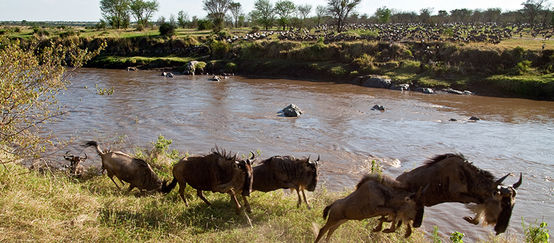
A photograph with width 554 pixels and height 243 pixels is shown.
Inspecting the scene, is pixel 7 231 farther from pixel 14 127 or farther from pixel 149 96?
pixel 149 96

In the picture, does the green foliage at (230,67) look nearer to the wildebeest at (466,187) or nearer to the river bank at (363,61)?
the river bank at (363,61)

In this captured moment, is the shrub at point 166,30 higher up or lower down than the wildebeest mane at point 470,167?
higher up

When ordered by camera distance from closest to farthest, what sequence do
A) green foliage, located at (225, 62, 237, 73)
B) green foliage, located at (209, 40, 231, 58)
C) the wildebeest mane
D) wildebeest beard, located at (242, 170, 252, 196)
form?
the wildebeest mane, wildebeest beard, located at (242, 170, 252, 196), green foliage, located at (225, 62, 237, 73), green foliage, located at (209, 40, 231, 58)

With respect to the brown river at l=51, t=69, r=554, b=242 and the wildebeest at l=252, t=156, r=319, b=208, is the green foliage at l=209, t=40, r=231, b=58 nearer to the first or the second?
the brown river at l=51, t=69, r=554, b=242

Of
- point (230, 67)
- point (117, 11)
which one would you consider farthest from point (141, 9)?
point (230, 67)

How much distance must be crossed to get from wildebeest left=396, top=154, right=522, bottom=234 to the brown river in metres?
2.36

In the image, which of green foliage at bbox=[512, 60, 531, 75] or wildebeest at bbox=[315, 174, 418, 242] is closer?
wildebeest at bbox=[315, 174, 418, 242]

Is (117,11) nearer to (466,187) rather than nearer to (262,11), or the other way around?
(262,11)

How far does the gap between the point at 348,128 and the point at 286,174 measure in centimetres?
1027

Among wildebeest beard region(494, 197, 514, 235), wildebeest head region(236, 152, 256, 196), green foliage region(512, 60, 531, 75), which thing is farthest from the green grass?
green foliage region(512, 60, 531, 75)

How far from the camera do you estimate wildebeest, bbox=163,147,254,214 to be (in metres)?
6.41

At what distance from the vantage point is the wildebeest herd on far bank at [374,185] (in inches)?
187

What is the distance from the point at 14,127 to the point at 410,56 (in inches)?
1203

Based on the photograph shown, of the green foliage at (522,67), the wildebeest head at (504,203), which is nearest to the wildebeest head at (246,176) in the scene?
the wildebeest head at (504,203)
